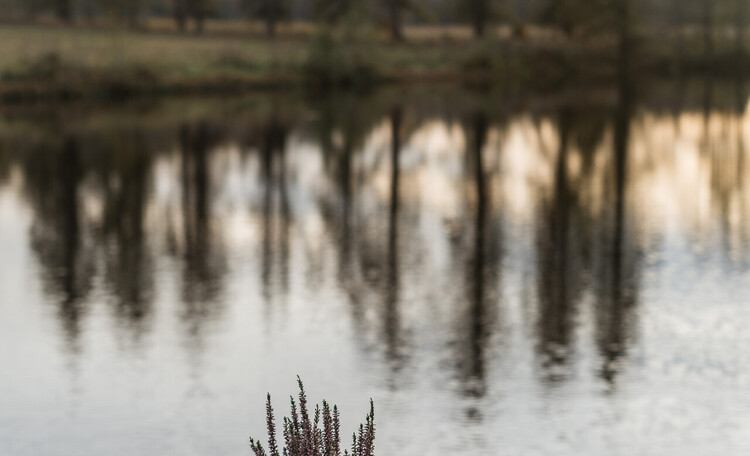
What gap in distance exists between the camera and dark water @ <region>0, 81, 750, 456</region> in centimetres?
1001

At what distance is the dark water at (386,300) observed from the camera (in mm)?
10008

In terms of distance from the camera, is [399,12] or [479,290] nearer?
[479,290]

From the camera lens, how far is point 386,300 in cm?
1448

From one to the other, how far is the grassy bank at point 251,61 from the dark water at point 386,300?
1123 inches

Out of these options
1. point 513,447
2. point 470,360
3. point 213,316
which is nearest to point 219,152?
point 213,316

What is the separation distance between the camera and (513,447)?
30.5 feet

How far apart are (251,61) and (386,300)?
63.3 metres

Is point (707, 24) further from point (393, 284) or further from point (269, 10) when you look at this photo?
point (393, 284)

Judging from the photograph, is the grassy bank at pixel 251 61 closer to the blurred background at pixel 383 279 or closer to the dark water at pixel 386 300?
the blurred background at pixel 383 279

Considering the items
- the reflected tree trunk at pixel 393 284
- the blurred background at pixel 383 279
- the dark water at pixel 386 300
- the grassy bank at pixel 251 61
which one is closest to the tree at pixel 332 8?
the grassy bank at pixel 251 61

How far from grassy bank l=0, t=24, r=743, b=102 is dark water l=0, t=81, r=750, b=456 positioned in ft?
93.6

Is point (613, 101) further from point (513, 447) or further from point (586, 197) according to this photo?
point (513, 447)

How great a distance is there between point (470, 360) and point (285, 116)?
36129 mm

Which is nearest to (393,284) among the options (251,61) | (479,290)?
(479,290)
